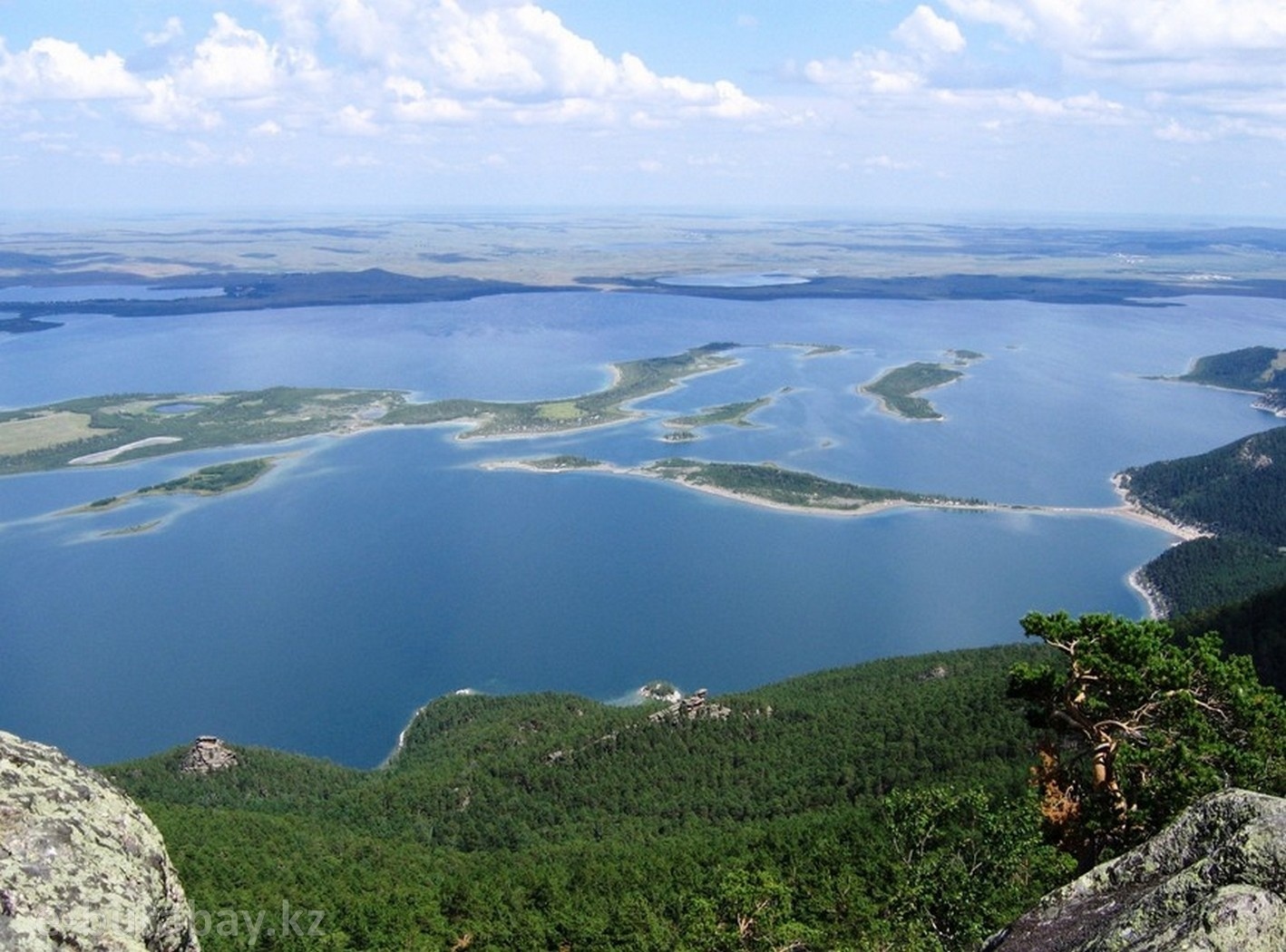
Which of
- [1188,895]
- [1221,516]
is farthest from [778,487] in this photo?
[1188,895]

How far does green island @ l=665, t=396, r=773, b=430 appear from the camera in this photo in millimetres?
112688

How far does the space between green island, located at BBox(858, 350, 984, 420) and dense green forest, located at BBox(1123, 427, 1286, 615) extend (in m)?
28.4

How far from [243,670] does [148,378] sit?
303 ft

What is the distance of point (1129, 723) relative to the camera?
11102 millimetres

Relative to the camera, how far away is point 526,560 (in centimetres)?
7556

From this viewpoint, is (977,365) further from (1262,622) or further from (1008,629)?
(1262,622)

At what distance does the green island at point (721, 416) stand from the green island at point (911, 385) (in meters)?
15.5

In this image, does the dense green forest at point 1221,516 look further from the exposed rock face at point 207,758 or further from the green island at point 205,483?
the green island at point 205,483

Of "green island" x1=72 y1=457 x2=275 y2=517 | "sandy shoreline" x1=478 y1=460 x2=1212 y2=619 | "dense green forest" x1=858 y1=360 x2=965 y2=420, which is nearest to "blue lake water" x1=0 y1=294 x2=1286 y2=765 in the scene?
"sandy shoreline" x1=478 y1=460 x2=1212 y2=619

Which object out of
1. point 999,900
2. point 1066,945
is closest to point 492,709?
point 999,900

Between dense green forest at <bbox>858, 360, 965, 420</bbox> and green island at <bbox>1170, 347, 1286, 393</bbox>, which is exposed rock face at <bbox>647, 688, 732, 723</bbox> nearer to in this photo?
dense green forest at <bbox>858, 360, 965, 420</bbox>

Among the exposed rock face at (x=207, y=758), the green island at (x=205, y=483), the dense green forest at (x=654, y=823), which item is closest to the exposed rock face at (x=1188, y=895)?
the dense green forest at (x=654, y=823)

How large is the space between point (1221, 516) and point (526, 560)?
57.0m

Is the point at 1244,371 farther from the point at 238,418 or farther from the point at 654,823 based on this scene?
the point at 654,823
